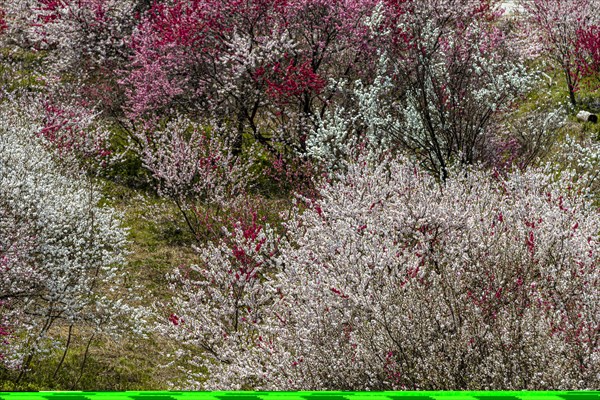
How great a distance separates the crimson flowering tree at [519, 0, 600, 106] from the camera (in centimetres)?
2339

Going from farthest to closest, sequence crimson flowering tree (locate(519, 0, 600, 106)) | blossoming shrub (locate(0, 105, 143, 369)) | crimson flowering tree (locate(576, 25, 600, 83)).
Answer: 1. crimson flowering tree (locate(519, 0, 600, 106))
2. crimson flowering tree (locate(576, 25, 600, 83))
3. blossoming shrub (locate(0, 105, 143, 369))

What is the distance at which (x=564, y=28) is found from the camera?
79.3 ft

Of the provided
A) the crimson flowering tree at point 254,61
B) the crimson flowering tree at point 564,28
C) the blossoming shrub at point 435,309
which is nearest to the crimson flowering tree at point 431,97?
the crimson flowering tree at point 254,61

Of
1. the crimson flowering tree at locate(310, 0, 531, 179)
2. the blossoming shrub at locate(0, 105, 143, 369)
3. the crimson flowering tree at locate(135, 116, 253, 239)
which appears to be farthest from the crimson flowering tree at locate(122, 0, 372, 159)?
the blossoming shrub at locate(0, 105, 143, 369)

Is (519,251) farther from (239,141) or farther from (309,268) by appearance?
(239,141)

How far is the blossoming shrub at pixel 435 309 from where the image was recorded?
6.41 metres

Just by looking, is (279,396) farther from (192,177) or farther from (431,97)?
(192,177)

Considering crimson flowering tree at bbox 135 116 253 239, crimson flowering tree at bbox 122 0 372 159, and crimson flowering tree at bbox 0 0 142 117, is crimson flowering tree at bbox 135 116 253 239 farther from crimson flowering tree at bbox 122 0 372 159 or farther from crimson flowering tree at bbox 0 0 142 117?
crimson flowering tree at bbox 0 0 142 117

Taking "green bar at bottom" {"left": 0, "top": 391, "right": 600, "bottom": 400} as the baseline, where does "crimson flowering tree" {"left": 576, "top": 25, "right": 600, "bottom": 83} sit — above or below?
above

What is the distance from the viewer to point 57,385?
10.5 meters

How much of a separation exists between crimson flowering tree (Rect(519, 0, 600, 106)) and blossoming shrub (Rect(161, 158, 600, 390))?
14749 millimetres

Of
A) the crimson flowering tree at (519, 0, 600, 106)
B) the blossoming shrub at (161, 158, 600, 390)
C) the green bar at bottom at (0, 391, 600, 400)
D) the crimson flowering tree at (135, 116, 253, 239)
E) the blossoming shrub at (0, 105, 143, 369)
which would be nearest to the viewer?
the green bar at bottom at (0, 391, 600, 400)

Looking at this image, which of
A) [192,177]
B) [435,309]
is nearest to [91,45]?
[192,177]

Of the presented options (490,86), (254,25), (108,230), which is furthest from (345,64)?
(108,230)
